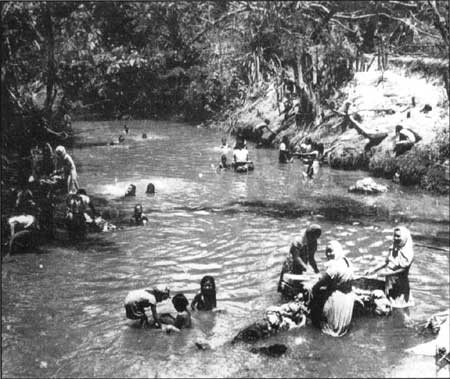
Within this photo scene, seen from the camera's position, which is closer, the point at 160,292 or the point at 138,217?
the point at 160,292

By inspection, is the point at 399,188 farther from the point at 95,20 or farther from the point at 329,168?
the point at 95,20

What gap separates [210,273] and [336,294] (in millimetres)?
3981

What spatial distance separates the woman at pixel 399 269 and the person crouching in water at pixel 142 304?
12.7 feet

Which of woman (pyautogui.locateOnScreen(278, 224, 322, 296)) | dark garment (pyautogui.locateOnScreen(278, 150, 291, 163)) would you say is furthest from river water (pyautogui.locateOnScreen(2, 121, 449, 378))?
dark garment (pyautogui.locateOnScreen(278, 150, 291, 163))

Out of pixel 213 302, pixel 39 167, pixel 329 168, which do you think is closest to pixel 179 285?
pixel 213 302

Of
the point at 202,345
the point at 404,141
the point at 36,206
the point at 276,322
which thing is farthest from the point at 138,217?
the point at 404,141

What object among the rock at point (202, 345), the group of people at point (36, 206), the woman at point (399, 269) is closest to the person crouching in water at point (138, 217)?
the group of people at point (36, 206)

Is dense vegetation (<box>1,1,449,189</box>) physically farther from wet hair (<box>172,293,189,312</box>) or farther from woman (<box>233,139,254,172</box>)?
wet hair (<box>172,293,189,312</box>)

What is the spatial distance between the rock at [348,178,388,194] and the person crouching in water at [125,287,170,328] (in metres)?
12.5

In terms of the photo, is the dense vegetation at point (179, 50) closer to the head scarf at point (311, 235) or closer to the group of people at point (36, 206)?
the group of people at point (36, 206)

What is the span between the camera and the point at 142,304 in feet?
31.9

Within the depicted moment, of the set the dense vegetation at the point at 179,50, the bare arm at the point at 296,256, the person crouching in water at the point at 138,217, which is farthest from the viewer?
the person crouching in water at the point at 138,217

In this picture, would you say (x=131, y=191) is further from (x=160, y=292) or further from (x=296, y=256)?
(x=160, y=292)

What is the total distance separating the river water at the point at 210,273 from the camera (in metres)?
8.53
